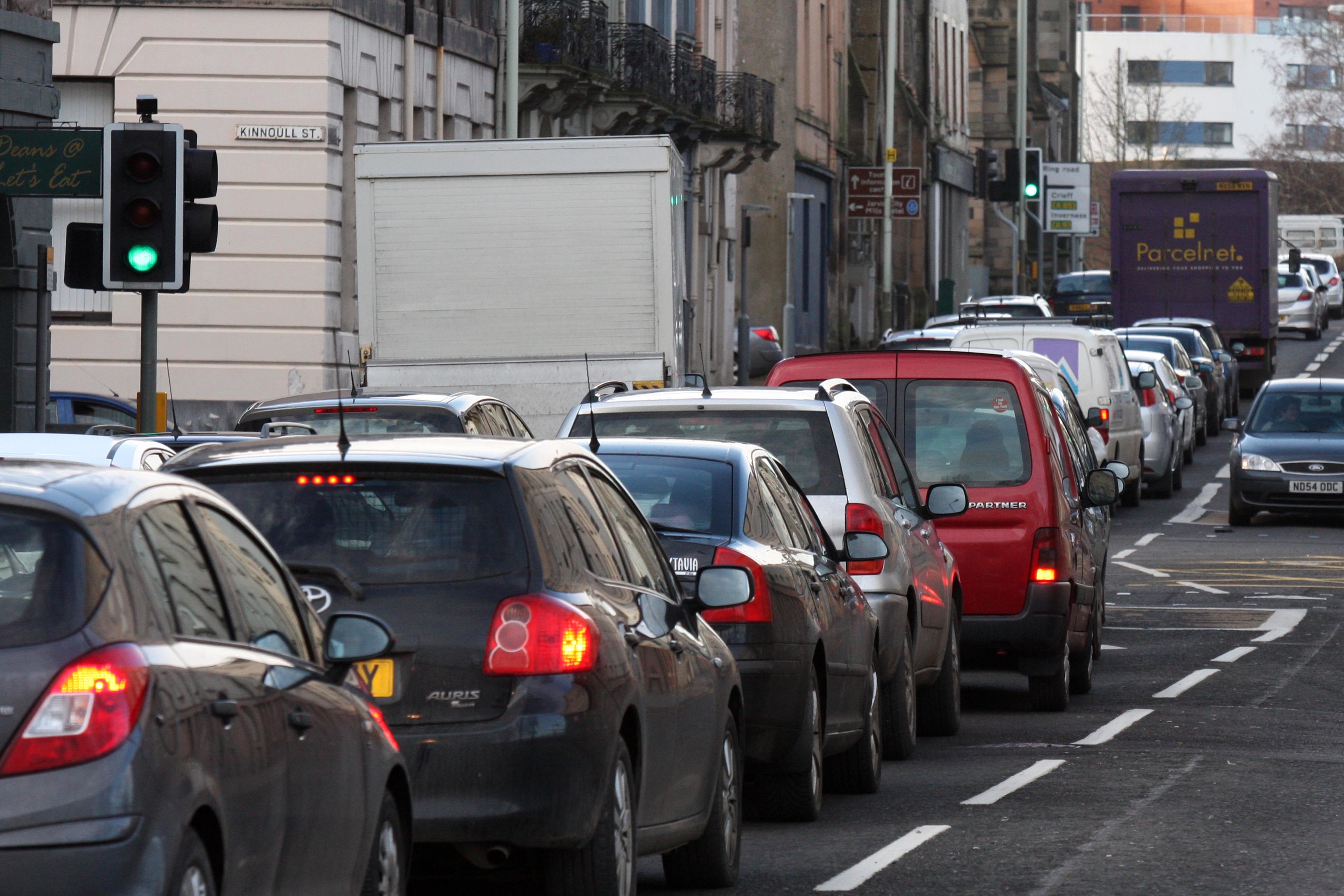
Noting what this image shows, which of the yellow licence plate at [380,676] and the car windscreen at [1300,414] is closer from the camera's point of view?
the yellow licence plate at [380,676]

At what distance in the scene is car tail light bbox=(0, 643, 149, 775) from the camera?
4762mm

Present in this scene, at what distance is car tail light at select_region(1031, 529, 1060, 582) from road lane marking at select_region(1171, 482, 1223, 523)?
16026mm

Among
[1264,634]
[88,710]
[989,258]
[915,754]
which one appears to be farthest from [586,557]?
[989,258]

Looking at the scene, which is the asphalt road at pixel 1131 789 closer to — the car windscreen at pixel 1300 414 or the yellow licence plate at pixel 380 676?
the yellow licence plate at pixel 380 676

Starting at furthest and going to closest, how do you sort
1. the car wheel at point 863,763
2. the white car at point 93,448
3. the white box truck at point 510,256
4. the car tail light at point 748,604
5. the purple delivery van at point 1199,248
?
the purple delivery van at point 1199,248, the white box truck at point 510,256, the car wheel at point 863,763, the white car at point 93,448, the car tail light at point 748,604

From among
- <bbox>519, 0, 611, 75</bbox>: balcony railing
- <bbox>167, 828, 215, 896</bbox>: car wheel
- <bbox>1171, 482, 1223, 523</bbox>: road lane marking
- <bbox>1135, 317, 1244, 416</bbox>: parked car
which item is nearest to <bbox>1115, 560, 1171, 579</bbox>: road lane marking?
<bbox>1171, 482, 1223, 523</bbox>: road lane marking

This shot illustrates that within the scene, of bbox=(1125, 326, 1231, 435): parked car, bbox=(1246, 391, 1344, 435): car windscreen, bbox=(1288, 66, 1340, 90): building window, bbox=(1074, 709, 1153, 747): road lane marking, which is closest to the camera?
bbox=(1074, 709, 1153, 747): road lane marking

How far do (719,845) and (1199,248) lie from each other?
38.7 meters

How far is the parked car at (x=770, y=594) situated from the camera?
31.7ft

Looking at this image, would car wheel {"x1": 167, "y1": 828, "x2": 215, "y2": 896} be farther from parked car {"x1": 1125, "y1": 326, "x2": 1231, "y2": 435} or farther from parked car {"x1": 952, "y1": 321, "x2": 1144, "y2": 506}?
parked car {"x1": 1125, "y1": 326, "x2": 1231, "y2": 435}

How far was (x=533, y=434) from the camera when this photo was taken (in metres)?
21.1

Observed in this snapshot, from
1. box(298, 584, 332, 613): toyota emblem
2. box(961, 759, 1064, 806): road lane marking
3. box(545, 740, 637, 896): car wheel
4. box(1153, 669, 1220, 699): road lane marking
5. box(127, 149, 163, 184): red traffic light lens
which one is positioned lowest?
box(1153, 669, 1220, 699): road lane marking

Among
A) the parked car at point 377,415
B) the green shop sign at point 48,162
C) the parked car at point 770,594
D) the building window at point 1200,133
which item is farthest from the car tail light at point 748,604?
the building window at point 1200,133

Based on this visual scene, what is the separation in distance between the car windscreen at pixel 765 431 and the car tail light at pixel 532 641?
4.10 metres
